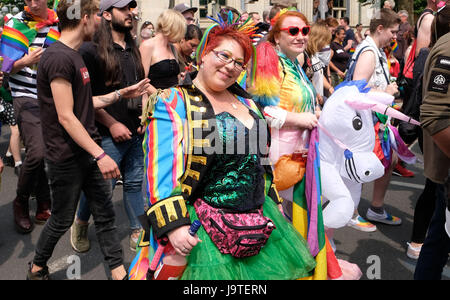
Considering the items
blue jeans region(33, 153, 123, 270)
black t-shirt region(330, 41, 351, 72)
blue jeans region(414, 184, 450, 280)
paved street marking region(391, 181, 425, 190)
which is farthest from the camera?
black t-shirt region(330, 41, 351, 72)

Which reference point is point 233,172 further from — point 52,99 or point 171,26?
point 171,26

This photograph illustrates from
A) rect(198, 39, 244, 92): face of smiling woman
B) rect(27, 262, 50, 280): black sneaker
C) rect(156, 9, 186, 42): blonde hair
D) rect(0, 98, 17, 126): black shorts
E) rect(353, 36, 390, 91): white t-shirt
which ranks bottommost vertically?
rect(27, 262, 50, 280): black sneaker

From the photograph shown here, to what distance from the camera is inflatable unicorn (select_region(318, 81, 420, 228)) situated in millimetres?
2725

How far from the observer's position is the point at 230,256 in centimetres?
192

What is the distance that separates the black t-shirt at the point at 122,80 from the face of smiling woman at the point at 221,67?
1439 millimetres

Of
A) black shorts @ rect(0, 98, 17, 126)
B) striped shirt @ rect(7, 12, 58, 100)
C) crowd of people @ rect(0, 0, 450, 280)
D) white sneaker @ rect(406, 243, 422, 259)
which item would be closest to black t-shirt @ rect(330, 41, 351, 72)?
crowd of people @ rect(0, 0, 450, 280)

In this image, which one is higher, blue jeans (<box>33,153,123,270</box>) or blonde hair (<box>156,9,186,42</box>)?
blonde hair (<box>156,9,186,42</box>)

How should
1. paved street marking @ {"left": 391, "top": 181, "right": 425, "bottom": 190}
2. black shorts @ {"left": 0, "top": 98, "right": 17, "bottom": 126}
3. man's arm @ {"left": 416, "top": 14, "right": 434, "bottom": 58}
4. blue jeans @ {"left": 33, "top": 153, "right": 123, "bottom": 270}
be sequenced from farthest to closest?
black shorts @ {"left": 0, "top": 98, "right": 17, "bottom": 126} → paved street marking @ {"left": 391, "top": 181, "right": 425, "bottom": 190} → man's arm @ {"left": 416, "top": 14, "right": 434, "bottom": 58} → blue jeans @ {"left": 33, "top": 153, "right": 123, "bottom": 270}

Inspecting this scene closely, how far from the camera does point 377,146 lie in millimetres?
3818

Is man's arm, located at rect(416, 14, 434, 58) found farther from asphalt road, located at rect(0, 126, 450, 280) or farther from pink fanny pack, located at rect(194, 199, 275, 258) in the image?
pink fanny pack, located at rect(194, 199, 275, 258)

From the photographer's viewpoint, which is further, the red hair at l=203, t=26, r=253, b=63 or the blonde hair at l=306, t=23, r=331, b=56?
the blonde hair at l=306, t=23, r=331, b=56

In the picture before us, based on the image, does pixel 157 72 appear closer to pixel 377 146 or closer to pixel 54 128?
pixel 54 128

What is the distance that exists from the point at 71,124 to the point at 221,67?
1162mm
